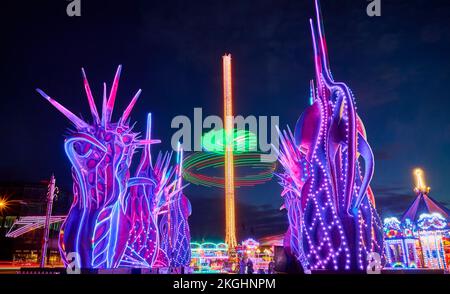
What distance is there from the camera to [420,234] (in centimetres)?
2620

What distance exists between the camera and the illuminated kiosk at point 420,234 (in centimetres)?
2492

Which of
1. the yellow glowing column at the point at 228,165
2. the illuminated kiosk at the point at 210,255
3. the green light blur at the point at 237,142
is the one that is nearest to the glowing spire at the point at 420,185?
the green light blur at the point at 237,142

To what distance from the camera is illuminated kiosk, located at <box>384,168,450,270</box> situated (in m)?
24.9

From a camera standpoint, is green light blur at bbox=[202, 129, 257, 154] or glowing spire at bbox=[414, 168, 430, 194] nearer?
glowing spire at bbox=[414, 168, 430, 194]

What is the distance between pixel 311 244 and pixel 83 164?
11.1 meters

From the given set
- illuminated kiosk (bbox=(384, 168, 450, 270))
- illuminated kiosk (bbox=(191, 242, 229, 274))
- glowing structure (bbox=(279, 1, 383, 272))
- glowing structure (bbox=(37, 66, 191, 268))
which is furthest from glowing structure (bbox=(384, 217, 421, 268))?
illuminated kiosk (bbox=(191, 242, 229, 274))

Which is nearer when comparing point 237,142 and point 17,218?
point 237,142

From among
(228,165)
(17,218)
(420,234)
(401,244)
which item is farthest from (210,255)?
(420,234)

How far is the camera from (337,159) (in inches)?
471

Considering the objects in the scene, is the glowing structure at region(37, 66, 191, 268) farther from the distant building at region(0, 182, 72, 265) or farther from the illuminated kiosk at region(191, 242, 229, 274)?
the illuminated kiosk at region(191, 242, 229, 274)

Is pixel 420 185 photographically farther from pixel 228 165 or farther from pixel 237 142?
pixel 228 165

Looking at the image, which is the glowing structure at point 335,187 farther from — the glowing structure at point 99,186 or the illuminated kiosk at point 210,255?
the illuminated kiosk at point 210,255
